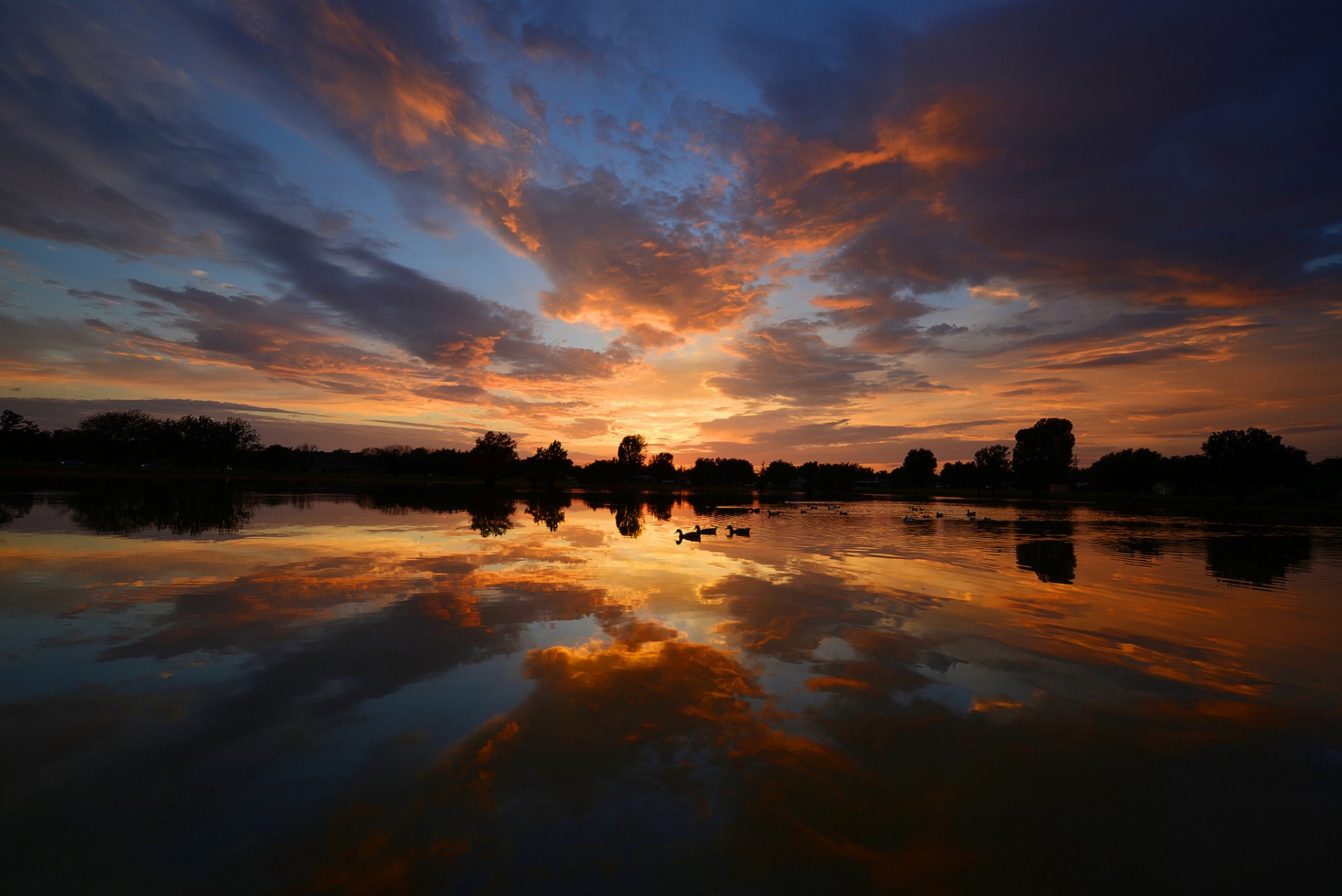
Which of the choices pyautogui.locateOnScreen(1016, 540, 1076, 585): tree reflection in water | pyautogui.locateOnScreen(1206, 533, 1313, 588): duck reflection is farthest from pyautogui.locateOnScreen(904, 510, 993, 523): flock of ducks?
pyautogui.locateOnScreen(1206, 533, 1313, 588): duck reflection

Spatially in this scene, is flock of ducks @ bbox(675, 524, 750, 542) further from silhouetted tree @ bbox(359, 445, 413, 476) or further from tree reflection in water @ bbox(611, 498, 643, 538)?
silhouetted tree @ bbox(359, 445, 413, 476)

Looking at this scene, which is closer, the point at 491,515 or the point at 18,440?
the point at 491,515

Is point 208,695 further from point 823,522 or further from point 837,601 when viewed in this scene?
point 823,522

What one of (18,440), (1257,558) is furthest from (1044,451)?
A: (18,440)

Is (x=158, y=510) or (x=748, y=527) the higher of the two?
(x=158, y=510)

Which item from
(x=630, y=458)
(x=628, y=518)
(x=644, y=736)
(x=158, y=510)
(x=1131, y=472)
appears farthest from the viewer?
(x=630, y=458)

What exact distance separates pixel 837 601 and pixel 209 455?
6044 inches

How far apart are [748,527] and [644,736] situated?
3538 centimetres

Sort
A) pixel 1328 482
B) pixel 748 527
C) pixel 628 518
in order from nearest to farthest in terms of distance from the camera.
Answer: pixel 748 527, pixel 628 518, pixel 1328 482

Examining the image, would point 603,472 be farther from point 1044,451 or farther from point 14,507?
point 14,507

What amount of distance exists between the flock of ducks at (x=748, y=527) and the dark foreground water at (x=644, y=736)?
14.3 m

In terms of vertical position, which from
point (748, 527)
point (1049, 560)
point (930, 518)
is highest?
point (930, 518)

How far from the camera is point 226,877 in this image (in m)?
5.05

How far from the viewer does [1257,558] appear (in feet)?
97.5
